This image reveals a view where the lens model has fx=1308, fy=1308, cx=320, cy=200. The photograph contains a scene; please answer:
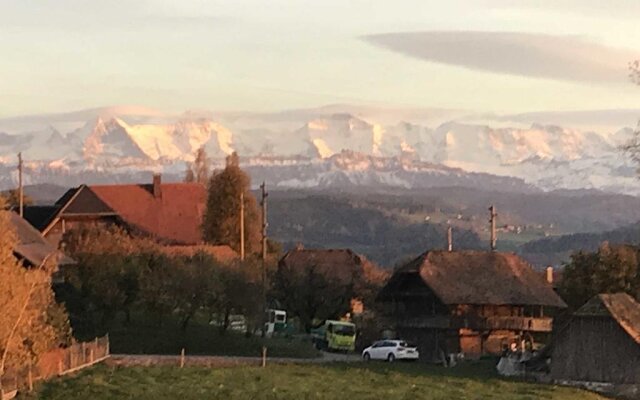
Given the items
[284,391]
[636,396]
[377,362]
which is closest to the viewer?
[284,391]

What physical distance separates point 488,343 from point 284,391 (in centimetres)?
3529

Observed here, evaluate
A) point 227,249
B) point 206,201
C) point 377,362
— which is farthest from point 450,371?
point 206,201

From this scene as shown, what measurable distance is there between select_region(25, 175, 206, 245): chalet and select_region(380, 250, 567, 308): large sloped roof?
1126 inches

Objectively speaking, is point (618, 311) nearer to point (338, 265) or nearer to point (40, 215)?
point (338, 265)

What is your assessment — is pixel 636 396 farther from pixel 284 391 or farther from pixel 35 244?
pixel 35 244

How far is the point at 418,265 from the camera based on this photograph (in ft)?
268

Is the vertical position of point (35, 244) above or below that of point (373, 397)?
above

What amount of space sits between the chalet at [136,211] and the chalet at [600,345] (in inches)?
1751

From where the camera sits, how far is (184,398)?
142ft

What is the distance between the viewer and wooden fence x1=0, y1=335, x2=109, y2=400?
44.8m

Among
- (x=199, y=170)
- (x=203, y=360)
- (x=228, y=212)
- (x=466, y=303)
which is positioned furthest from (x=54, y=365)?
(x=199, y=170)

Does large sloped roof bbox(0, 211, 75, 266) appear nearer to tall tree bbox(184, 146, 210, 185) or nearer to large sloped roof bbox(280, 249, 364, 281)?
large sloped roof bbox(280, 249, 364, 281)

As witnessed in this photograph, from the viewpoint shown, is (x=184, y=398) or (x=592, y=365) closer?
(x=184, y=398)

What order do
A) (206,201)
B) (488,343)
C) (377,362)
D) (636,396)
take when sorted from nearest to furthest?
(636,396)
(377,362)
(488,343)
(206,201)
